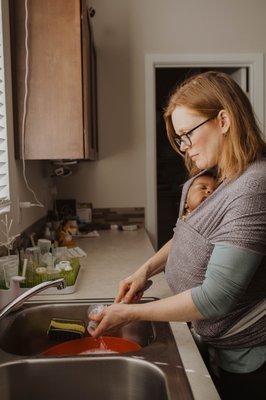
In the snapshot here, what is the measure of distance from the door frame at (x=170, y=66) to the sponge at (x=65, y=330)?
1.85 metres

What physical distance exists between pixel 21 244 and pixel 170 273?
97cm

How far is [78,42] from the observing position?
5.80ft

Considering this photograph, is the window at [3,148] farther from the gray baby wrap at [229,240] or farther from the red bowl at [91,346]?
the gray baby wrap at [229,240]

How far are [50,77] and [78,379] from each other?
4.14 feet

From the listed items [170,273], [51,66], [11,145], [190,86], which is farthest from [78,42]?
[170,273]

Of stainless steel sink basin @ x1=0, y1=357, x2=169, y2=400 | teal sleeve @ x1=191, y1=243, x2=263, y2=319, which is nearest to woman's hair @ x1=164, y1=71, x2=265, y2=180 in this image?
teal sleeve @ x1=191, y1=243, x2=263, y2=319

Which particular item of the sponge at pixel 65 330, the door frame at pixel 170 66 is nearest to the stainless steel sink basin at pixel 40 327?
the sponge at pixel 65 330

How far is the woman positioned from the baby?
5.9 inches

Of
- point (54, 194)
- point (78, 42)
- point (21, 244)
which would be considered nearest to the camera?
point (78, 42)

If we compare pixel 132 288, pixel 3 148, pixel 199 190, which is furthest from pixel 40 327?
pixel 3 148

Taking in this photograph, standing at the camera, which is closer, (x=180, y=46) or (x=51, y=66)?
(x=51, y=66)

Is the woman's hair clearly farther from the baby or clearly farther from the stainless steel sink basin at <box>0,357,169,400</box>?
the stainless steel sink basin at <box>0,357,169,400</box>

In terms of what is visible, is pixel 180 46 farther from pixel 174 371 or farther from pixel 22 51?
pixel 174 371

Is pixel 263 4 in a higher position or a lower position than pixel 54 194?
higher
